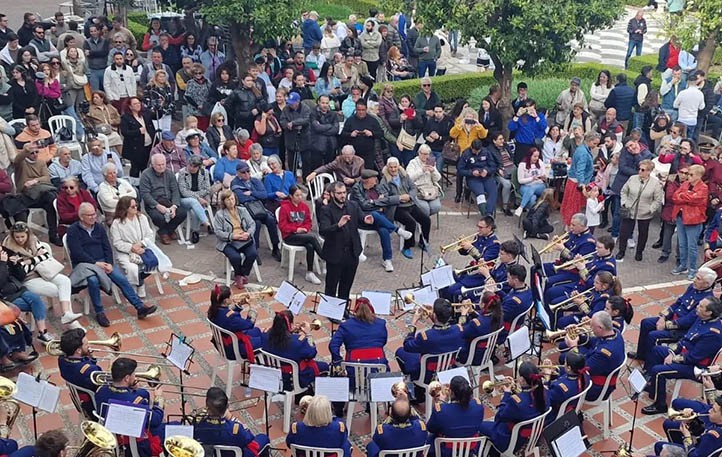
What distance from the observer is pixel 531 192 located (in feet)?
45.3

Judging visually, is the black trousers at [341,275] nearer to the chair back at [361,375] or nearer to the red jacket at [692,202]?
the chair back at [361,375]

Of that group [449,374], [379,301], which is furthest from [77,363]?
[449,374]

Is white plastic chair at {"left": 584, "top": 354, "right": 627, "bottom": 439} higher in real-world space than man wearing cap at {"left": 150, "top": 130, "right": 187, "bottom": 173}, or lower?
lower

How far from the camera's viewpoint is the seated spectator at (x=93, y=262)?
1057 cm

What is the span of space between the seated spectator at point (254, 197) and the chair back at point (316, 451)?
17.7 feet

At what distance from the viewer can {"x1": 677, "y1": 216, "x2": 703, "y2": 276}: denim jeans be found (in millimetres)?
12320

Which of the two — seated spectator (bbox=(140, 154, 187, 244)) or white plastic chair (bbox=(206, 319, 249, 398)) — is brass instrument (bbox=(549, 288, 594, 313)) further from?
seated spectator (bbox=(140, 154, 187, 244))

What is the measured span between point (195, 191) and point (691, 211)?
23.0ft

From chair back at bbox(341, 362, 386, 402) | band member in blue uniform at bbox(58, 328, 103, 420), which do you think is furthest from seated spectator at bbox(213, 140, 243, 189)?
band member in blue uniform at bbox(58, 328, 103, 420)

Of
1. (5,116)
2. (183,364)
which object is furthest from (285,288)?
(5,116)

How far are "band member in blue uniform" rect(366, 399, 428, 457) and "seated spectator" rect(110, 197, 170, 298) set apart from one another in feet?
16.2

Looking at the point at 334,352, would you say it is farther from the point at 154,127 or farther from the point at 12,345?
the point at 154,127

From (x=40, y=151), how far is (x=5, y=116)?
2703 millimetres

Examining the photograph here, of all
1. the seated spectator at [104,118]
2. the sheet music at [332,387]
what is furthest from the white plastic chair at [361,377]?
the seated spectator at [104,118]
